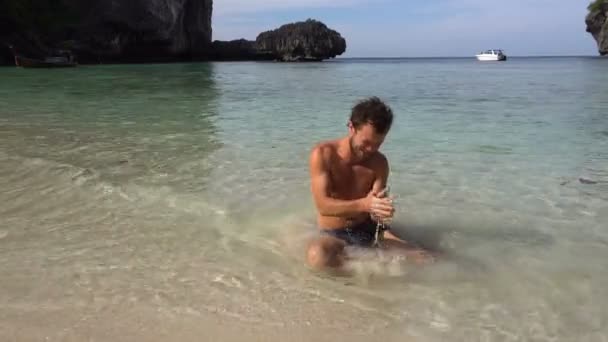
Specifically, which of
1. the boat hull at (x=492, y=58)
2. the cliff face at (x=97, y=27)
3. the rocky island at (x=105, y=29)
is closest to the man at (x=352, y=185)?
the rocky island at (x=105, y=29)

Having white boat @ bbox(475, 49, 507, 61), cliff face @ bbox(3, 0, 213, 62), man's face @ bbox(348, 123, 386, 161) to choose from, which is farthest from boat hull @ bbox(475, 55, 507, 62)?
man's face @ bbox(348, 123, 386, 161)

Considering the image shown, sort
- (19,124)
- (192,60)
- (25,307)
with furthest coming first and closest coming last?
1. (192,60)
2. (19,124)
3. (25,307)

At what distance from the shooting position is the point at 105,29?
64.3 meters

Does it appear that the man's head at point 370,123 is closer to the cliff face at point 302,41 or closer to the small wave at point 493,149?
the small wave at point 493,149

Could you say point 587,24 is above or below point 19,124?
above

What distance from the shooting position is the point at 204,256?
423cm

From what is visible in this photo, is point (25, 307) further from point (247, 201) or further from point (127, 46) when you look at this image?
point (127, 46)

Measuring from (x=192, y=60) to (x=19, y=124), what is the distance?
75.8 metres

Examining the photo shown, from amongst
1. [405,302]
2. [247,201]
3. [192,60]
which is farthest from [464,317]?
[192,60]

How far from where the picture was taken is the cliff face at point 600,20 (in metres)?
92.6

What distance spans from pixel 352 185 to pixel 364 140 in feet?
1.49

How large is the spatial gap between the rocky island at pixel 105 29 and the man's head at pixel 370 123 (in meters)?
54.3

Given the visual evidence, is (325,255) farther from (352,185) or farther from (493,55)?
(493,55)

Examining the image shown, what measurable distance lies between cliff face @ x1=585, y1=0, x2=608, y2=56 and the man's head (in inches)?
4036
